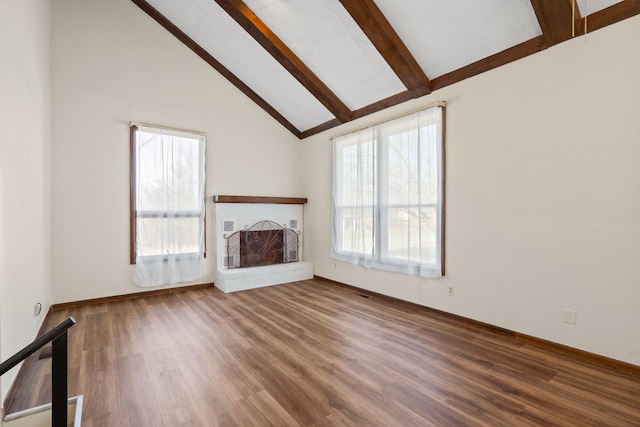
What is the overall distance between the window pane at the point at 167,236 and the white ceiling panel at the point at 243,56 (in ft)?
7.82

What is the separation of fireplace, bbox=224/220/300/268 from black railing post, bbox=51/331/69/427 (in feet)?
12.2

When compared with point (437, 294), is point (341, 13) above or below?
above

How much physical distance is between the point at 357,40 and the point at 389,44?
496 millimetres

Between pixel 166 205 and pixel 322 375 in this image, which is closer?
pixel 322 375

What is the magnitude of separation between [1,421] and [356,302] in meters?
3.26

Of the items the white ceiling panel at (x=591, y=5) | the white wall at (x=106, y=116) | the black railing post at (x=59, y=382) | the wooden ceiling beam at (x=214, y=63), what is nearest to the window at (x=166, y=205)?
the white wall at (x=106, y=116)

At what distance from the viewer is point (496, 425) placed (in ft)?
5.70

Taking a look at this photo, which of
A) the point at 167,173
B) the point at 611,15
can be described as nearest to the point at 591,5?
the point at 611,15

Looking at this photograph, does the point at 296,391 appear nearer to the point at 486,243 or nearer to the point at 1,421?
the point at 1,421

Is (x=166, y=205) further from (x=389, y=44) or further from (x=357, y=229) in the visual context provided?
(x=389, y=44)

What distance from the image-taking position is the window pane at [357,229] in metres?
4.45

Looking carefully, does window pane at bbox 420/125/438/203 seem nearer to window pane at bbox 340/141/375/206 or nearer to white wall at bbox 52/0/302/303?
window pane at bbox 340/141/375/206

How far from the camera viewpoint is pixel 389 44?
3314 millimetres

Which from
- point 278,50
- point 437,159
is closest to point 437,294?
point 437,159
